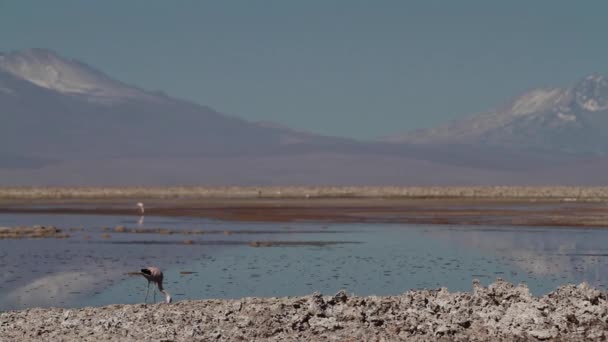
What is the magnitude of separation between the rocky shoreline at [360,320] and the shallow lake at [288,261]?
3.86m

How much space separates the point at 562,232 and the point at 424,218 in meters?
11.5

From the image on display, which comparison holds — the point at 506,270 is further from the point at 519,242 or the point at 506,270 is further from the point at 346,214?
the point at 346,214

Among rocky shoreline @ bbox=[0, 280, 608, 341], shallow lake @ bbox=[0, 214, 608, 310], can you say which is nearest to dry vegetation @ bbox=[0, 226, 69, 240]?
shallow lake @ bbox=[0, 214, 608, 310]

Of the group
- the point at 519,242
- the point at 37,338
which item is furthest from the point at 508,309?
the point at 519,242

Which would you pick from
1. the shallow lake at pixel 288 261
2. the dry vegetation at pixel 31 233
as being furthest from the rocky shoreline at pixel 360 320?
the dry vegetation at pixel 31 233

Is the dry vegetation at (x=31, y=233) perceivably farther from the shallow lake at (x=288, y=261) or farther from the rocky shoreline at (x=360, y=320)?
the rocky shoreline at (x=360, y=320)

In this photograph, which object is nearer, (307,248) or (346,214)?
(307,248)

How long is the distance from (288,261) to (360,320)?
12.6 m

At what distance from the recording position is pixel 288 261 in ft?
94.9

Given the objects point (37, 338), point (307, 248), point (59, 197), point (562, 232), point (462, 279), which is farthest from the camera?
point (59, 197)

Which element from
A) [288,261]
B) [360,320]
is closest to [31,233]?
[288,261]

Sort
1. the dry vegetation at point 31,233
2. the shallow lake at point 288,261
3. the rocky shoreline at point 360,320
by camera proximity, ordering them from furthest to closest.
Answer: the dry vegetation at point 31,233 → the shallow lake at point 288,261 → the rocky shoreline at point 360,320

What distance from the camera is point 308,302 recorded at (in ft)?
55.6

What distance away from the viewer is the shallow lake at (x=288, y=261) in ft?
75.2
